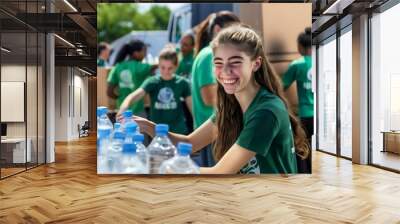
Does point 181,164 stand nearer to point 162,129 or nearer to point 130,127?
point 162,129

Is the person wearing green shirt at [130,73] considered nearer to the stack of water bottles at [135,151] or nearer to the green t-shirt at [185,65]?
the stack of water bottles at [135,151]

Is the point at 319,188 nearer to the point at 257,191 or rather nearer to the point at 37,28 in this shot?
the point at 257,191

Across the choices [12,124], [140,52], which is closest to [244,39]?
[140,52]

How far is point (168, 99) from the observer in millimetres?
5145

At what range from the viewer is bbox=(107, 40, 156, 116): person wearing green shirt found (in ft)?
16.9

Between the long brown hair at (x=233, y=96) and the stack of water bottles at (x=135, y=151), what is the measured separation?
0.45 metres

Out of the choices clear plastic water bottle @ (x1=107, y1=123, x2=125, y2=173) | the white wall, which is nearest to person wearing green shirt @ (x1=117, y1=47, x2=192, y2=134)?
clear plastic water bottle @ (x1=107, y1=123, x2=125, y2=173)

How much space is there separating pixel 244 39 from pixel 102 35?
5.83 ft

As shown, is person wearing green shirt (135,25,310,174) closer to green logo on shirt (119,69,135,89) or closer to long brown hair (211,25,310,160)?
long brown hair (211,25,310,160)

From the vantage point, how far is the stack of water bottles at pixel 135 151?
199 inches

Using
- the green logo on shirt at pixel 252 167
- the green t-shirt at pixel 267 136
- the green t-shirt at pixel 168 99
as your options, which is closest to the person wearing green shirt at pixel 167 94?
the green t-shirt at pixel 168 99

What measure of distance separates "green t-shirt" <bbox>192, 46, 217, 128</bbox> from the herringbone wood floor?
0.98 metres

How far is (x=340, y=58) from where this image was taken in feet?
31.2

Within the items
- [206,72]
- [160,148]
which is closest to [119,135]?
[160,148]
